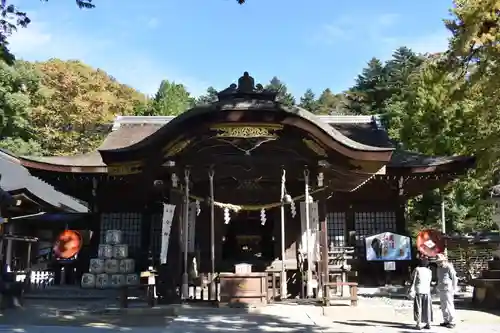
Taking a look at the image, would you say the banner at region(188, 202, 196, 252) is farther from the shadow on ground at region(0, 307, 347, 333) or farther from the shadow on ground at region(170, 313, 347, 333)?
the shadow on ground at region(170, 313, 347, 333)

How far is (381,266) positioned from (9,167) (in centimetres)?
1696

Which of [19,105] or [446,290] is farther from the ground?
[19,105]

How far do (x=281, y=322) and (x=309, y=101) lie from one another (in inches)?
2133

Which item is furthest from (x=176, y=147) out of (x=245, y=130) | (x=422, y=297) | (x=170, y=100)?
(x=170, y=100)

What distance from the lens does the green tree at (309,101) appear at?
56325mm

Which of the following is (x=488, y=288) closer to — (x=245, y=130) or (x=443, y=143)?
(x=245, y=130)

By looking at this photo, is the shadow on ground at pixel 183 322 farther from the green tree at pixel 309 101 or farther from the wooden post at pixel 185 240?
the green tree at pixel 309 101

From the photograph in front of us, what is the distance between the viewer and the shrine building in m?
10.6

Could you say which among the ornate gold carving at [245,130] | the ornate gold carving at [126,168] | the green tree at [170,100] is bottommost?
the ornate gold carving at [126,168]

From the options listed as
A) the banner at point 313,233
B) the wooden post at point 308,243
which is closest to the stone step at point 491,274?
the banner at point 313,233

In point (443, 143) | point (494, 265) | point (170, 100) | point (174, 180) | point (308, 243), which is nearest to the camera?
point (308, 243)

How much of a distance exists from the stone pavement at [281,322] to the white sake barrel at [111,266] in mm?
4499

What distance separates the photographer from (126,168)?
36.6ft

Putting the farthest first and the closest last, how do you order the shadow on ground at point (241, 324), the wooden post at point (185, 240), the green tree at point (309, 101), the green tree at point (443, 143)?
1. the green tree at point (309, 101)
2. the green tree at point (443, 143)
3. the wooden post at point (185, 240)
4. the shadow on ground at point (241, 324)
